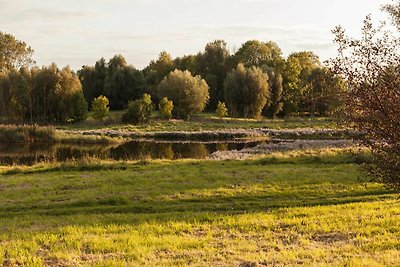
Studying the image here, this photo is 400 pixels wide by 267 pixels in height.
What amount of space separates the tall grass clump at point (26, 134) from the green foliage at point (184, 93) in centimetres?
2815

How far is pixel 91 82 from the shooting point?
315 feet

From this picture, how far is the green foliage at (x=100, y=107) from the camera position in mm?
65438

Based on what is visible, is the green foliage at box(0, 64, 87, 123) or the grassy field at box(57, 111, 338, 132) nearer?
the grassy field at box(57, 111, 338, 132)

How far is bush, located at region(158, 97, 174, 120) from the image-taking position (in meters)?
70.9

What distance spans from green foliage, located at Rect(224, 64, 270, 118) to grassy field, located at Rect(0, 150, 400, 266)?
199 feet

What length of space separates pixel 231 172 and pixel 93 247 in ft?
42.0

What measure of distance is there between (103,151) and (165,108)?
30582mm

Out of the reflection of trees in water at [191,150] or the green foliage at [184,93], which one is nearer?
the reflection of trees in water at [191,150]

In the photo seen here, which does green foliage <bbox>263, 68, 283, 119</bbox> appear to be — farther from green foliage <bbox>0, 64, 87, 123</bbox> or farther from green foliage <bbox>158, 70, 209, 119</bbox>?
green foliage <bbox>0, 64, 87, 123</bbox>

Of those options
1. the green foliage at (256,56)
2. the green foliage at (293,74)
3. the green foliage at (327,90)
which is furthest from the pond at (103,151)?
the green foliage at (256,56)

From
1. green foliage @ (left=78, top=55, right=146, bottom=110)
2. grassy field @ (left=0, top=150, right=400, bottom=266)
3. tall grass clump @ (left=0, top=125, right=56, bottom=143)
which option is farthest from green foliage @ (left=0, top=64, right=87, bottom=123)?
grassy field @ (left=0, top=150, right=400, bottom=266)

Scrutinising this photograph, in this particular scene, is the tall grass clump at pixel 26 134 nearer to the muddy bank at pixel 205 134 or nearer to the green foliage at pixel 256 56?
the muddy bank at pixel 205 134

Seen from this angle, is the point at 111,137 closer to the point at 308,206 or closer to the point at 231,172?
the point at 231,172

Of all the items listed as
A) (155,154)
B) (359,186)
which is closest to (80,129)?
(155,154)
